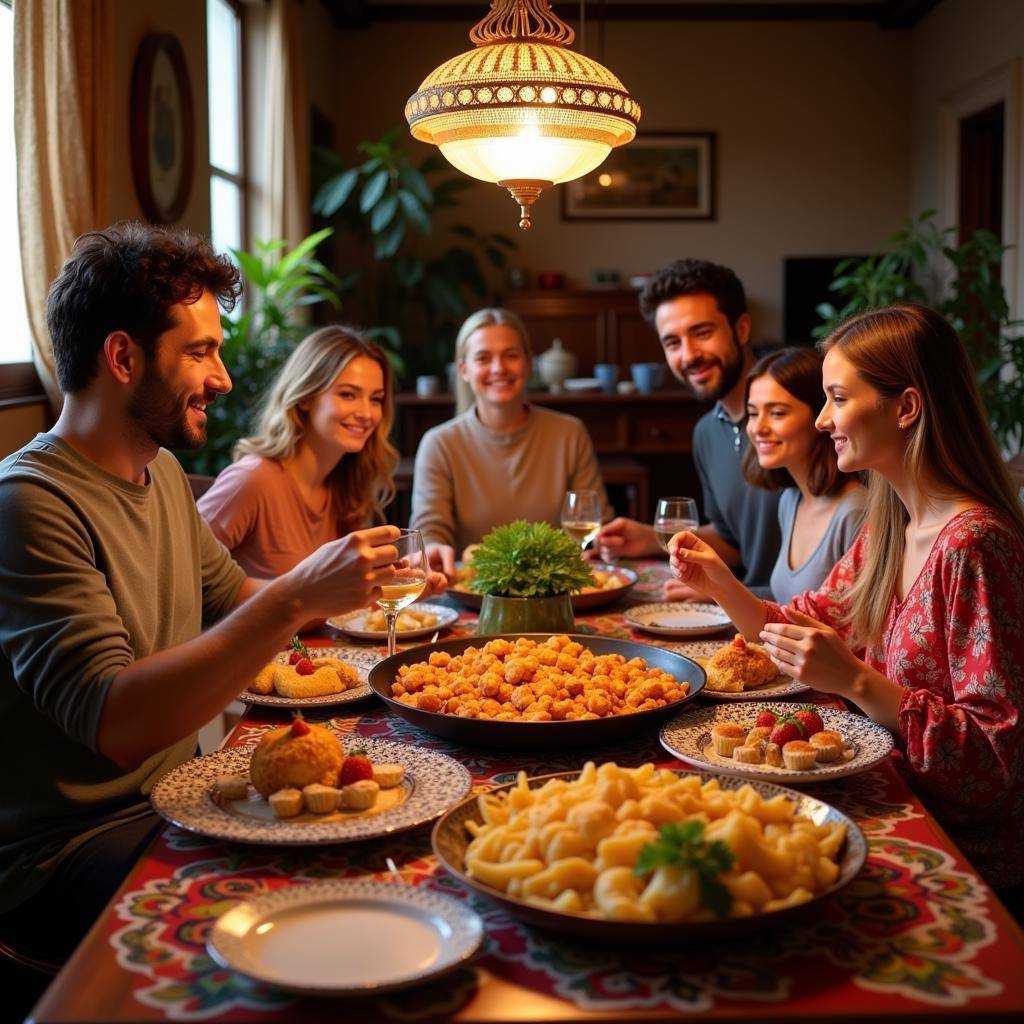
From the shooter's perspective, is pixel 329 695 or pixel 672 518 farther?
pixel 672 518

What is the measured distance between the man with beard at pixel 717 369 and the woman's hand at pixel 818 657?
163cm

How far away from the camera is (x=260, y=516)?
279 cm

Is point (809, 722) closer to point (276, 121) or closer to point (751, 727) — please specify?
point (751, 727)

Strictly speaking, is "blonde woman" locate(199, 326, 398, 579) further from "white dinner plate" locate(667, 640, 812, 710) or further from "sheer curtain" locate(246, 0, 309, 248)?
Answer: "sheer curtain" locate(246, 0, 309, 248)

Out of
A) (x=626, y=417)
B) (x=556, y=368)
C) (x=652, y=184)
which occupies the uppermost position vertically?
(x=652, y=184)

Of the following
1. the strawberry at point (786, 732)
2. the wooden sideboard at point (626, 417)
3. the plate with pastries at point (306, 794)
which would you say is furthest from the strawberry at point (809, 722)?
the wooden sideboard at point (626, 417)

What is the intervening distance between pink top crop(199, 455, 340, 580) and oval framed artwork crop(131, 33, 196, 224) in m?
1.88

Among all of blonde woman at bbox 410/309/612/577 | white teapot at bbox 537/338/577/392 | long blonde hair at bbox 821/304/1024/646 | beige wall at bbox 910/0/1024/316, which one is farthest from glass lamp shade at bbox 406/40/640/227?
beige wall at bbox 910/0/1024/316

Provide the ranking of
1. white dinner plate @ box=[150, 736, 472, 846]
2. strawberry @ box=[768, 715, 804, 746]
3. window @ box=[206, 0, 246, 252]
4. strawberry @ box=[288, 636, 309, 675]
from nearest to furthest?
white dinner plate @ box=[150, 736, 472, 846], strawberry @ box=[768, 715, 804, 746], strawberry @ box=[288, 636, 309, 675], window @ box=[206, 0, 246, 252]

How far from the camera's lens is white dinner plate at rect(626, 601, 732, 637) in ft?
7.21

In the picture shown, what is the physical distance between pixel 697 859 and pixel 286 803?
50 cm

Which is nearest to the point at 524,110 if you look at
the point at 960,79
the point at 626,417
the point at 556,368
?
the point at 626,417

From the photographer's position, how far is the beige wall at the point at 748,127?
26.5 ft

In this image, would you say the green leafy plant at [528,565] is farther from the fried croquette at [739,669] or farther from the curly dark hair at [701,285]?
the curly dark hair at [701,285]
